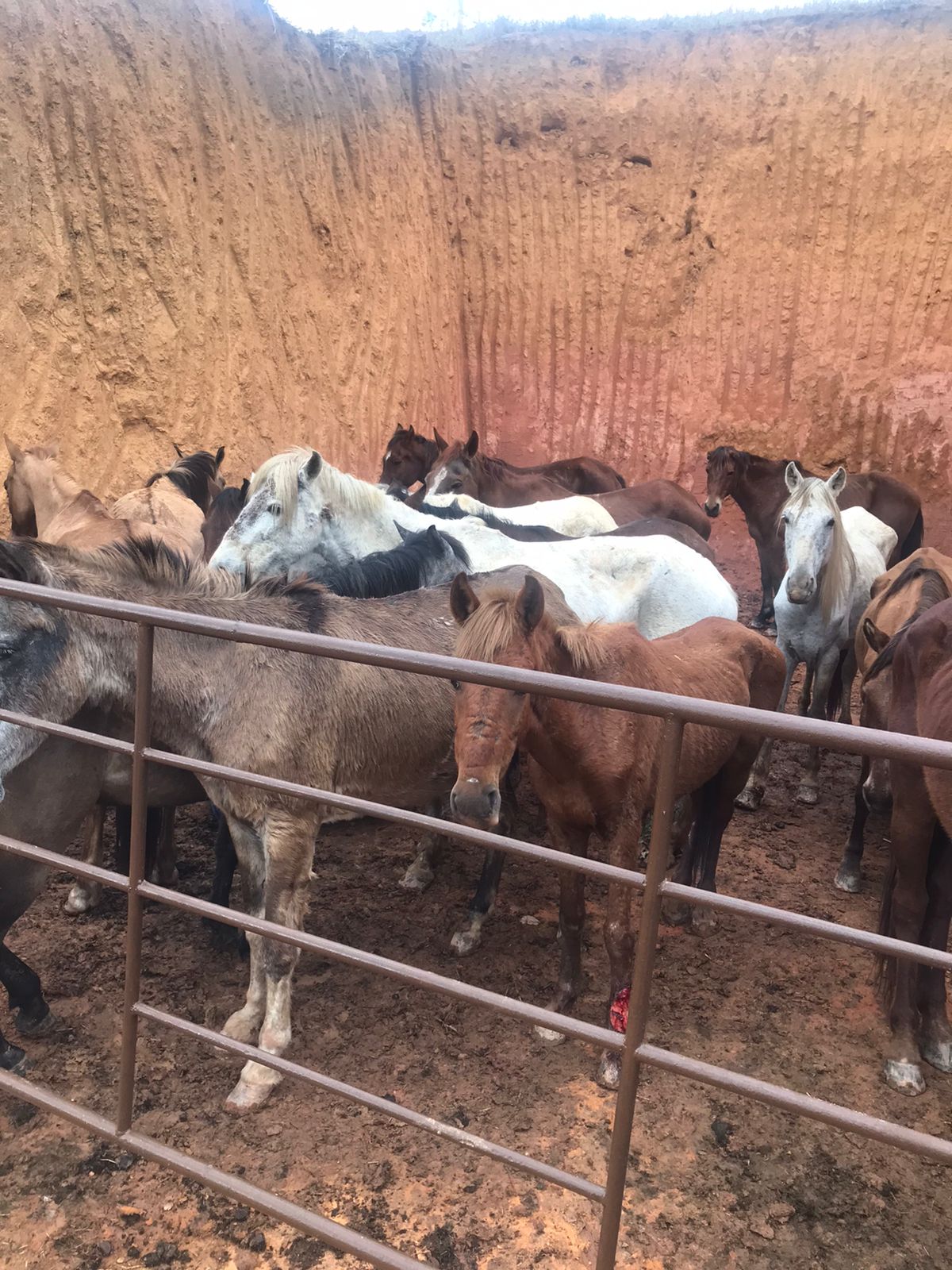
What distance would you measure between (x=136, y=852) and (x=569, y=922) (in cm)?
196

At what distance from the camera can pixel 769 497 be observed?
10.0 m

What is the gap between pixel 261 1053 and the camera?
2084 millimetres

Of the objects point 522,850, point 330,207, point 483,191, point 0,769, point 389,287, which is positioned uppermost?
point 483,191

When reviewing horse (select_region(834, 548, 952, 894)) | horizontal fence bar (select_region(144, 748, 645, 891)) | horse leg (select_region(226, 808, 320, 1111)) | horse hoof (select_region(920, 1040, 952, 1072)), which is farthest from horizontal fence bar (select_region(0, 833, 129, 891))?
horse hoof (select_region(920, 1040, 952, 1072))

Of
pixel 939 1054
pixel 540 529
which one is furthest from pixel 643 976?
pixel 540 529

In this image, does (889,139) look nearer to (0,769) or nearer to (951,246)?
(951,246)

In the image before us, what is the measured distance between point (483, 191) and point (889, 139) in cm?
657

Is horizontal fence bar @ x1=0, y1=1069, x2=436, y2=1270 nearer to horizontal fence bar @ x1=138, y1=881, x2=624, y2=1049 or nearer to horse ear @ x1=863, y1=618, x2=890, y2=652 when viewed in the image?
horizontal fence bar @ x1=138, y1=881, x2=624, y2=1049

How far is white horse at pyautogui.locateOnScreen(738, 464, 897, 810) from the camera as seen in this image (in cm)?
598

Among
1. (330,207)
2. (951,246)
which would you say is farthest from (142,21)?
(951,246)


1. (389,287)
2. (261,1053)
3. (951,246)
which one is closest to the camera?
(261,1053)

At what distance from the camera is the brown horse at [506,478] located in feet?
28.7

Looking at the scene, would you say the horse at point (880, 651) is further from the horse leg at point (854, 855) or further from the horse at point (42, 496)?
the horse at point (42, 496)

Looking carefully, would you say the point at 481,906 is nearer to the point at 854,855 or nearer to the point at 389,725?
the point at 389,725
